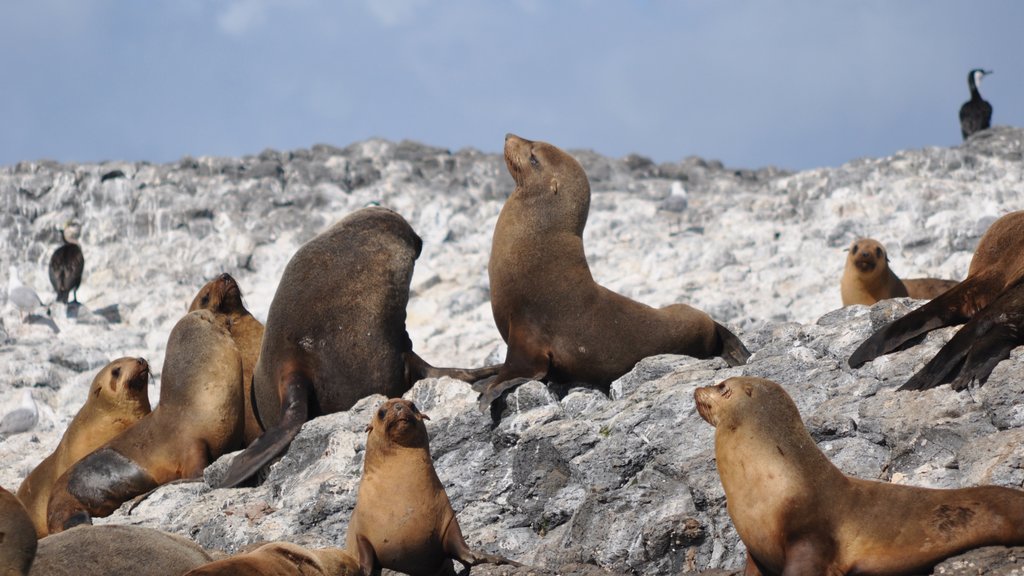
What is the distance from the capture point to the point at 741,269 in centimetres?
1475

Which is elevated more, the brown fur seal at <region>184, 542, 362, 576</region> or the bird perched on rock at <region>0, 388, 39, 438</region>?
the bird perched on rock at <region>0, 388, 39, 438</region>

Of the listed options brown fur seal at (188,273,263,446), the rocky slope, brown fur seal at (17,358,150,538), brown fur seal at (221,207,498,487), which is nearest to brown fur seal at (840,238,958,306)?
the rocky slope

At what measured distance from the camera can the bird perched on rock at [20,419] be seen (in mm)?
11664

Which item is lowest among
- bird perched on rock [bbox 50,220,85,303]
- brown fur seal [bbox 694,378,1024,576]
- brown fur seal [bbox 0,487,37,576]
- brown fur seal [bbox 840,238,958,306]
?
brown fur seal [bbox 694,378,1024,576]

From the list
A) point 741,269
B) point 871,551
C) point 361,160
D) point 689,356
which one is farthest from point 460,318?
point 871,551

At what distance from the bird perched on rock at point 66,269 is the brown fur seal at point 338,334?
7004mm

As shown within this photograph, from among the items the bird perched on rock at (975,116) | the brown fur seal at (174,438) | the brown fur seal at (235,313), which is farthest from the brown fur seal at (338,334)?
the bird perched on rock at (975,116)

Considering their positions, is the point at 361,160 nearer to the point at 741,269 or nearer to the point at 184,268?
the point at 184,268

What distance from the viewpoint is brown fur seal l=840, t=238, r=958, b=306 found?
36.2 feet

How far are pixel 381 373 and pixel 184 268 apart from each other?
27.2ft

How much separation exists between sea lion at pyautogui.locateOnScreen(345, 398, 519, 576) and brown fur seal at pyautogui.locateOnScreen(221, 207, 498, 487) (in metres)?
2.22

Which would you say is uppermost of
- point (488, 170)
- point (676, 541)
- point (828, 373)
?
point (488, 170)

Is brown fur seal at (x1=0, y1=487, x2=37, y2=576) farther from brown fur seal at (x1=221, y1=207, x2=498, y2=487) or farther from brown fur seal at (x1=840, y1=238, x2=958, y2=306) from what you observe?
brown fur seal at (x1=840, y1=238, x2=958, y2=306)

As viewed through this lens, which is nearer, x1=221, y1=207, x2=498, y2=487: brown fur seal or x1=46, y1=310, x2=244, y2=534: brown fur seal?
x1=46, y1=310, x2=244, y2=534: brown fur seal
